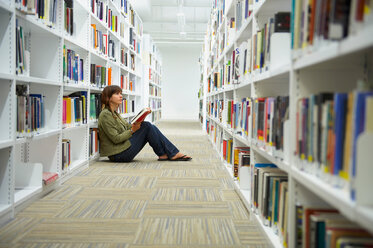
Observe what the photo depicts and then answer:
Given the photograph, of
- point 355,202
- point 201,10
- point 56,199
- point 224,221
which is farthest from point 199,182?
point 201,10

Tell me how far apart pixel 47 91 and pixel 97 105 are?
1189 mm

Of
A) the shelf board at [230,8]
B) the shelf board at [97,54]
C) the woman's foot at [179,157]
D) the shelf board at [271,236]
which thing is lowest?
the shelf board at [271,236]

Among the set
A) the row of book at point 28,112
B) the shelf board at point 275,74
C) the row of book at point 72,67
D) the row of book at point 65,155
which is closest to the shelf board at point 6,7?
the row of book at point 28,112

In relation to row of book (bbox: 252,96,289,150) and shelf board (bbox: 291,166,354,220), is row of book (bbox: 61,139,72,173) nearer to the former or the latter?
row of book (bbox: 252,96,289,150)

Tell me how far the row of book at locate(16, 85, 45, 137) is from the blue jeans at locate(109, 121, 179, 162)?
53.7 inches

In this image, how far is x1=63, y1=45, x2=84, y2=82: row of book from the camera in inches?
111

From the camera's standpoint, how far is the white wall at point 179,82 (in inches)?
541

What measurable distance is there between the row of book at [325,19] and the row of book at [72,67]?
212 centimetres

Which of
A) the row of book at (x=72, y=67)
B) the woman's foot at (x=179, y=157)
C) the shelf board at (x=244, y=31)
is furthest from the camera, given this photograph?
the woman's foot at (x=179, y=157)

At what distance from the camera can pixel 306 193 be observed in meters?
1.30

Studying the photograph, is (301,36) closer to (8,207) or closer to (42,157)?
(8,207)

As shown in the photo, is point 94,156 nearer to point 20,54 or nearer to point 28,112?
point 28,112

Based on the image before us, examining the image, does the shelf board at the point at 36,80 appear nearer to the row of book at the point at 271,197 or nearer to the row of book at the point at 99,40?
the row of book at the point at 99,40

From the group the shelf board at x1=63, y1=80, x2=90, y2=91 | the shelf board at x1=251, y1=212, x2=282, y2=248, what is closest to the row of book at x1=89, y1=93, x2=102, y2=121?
the shelf board at x1=63, y1=80, x2=90, y2=91
